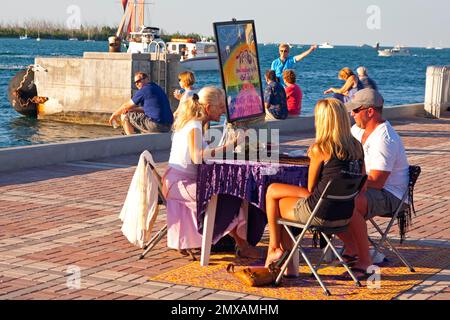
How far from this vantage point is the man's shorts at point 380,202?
734 centimetres

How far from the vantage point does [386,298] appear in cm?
667

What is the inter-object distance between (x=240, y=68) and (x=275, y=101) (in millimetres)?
8834

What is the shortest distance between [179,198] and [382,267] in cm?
172

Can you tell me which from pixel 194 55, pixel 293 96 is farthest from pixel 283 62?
pixel 194 55

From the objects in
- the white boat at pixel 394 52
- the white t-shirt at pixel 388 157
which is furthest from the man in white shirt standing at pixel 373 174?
the white boat at pixel 394 52

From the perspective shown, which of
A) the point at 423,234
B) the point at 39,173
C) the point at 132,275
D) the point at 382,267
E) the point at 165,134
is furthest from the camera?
the point at 165,134

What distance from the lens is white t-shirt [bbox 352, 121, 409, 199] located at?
24.2 feet

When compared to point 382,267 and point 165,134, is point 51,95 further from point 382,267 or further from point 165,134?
point 382,267

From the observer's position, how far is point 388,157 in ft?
24.2

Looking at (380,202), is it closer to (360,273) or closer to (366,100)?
(360,273)

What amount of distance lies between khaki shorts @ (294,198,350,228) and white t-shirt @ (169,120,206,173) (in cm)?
110

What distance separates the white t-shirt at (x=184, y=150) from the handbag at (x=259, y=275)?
3.41 feet

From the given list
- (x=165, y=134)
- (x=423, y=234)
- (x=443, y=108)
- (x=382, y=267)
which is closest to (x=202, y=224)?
(x=382, y=267)

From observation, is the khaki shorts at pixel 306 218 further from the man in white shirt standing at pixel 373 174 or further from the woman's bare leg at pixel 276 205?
the man in white shirt standing at pixel 373 174
